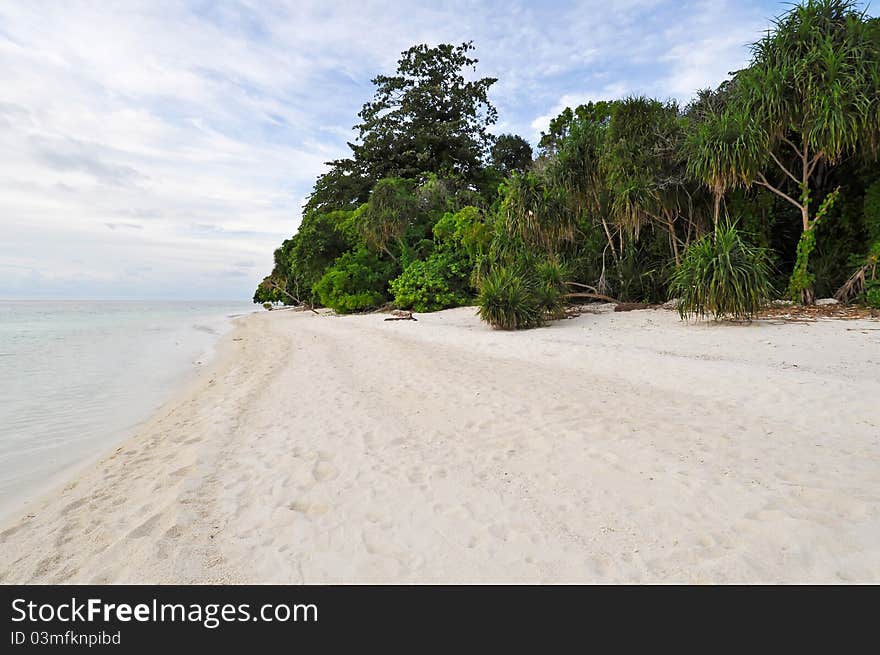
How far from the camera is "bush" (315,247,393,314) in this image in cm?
2000

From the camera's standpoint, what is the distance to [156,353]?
12438 mm

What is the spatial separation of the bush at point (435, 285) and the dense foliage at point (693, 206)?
0.20 ft

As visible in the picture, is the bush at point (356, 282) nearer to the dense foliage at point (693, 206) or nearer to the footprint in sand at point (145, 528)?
the dense foliage at point (693, 206)

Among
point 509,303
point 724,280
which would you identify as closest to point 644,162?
point 724,280

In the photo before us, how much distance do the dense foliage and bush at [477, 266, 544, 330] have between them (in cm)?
4

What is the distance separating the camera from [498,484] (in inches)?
118

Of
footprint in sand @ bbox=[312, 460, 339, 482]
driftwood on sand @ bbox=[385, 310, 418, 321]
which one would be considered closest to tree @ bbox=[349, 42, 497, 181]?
driftwood on sand @ bbox=[385, 310, 418, 321]

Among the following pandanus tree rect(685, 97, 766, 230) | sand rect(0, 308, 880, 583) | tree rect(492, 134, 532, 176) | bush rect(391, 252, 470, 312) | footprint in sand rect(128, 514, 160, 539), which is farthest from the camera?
tree rect(492, 134, 532, 176)

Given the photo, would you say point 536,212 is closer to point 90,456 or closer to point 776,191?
point 776,191

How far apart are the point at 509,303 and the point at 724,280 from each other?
14.6 feet

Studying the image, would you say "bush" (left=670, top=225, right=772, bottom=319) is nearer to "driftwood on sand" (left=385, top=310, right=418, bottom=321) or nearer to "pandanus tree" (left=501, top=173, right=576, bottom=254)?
"pandanus tree" (left=501, top=173, right=576, bottom=254)
